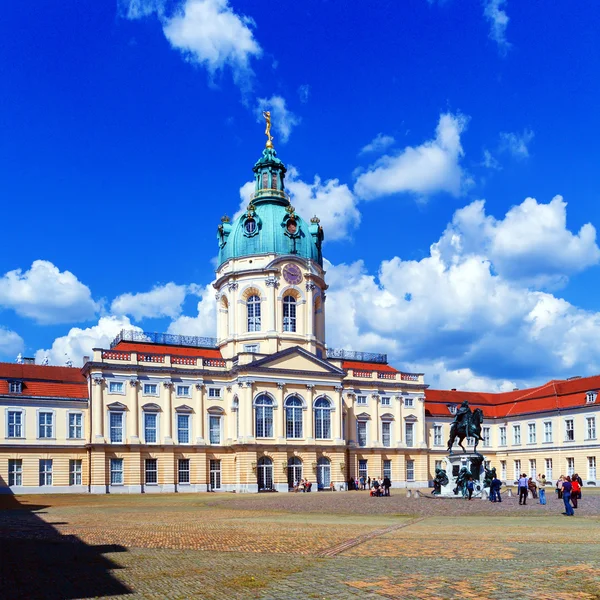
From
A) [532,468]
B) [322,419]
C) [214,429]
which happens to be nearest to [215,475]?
[214,429]

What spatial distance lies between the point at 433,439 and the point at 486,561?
69.9m

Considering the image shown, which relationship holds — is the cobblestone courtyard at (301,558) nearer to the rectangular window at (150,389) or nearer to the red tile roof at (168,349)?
the rectangular window at (150,389)

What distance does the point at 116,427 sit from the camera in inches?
2579

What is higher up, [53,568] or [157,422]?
[157,422]

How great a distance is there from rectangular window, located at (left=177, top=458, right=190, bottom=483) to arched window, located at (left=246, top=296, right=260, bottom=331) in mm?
13642

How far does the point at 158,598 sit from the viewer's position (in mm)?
12250

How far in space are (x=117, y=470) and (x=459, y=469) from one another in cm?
3047

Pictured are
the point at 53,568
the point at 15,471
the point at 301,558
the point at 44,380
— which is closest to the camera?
the point at 53,568

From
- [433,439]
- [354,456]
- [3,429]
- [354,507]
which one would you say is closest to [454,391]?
[433,439]

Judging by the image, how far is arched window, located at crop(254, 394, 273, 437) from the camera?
6812 centimetres

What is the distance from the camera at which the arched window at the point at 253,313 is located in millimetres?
74312

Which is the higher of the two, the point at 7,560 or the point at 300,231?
the point at 300,231

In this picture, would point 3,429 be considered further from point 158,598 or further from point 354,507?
point 158,598

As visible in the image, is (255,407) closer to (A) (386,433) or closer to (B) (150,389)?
(B) (150,389)
